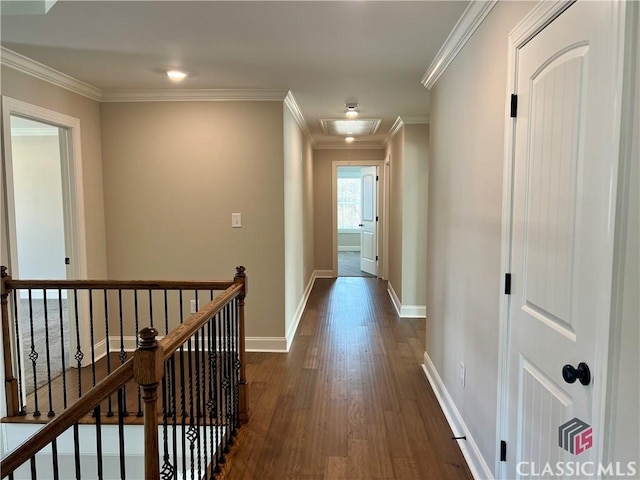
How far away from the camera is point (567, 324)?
1300mm

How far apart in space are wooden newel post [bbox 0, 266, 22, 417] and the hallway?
1.58m

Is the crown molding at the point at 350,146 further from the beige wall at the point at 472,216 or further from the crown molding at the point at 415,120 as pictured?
the beige wall at the point at 472,216

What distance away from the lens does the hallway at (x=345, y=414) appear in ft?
7.23

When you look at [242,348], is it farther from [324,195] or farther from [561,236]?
[324,195]

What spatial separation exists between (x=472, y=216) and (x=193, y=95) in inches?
108

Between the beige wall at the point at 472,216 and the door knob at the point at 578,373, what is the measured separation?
1.97 feet

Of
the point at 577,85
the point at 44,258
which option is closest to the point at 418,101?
the point at 577,85

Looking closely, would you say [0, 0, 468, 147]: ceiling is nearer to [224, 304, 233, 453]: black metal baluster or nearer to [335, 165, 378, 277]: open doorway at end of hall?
[224, 304, 233, 453]: black metal baluster

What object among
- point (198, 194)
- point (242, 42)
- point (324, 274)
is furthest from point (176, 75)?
point (324, 274)

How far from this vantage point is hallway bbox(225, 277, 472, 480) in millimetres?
2203

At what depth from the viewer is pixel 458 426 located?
8.11 ft

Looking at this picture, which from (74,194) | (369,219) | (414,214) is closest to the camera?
(74,194)

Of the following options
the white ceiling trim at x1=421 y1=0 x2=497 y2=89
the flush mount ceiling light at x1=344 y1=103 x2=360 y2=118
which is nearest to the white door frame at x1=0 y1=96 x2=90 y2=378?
the flush mount ceiling light at x1=344 y1=103 x2=360 y2=118

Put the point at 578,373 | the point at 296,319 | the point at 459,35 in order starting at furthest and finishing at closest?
the point at 296,319 → the point at 459,35 → the point at 578,373
